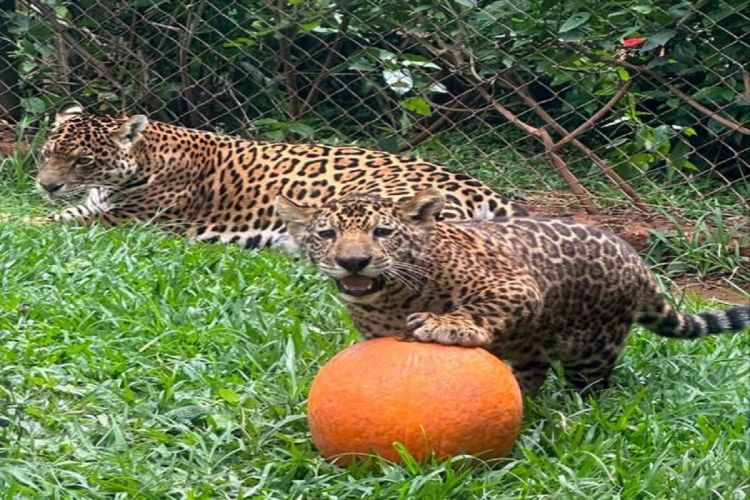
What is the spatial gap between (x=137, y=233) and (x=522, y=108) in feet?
9.18

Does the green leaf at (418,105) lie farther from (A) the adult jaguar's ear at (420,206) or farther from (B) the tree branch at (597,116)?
(A) the adult jaguar's ear at (420,206)

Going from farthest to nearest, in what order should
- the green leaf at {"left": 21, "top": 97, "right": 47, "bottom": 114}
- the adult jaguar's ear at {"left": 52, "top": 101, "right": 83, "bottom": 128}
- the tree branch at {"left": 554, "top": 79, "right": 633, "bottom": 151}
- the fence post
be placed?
the fence post
the green leaf at {"left": 21, "top": 97, "right": 47, "bottom": 114}
the adult jaguar's ear at {"left": 52, "top": 101, "right": 83, "bottom": 128}
the tree branch at {"left": 554, "top": 79, "right": 633, "bottom": 151}

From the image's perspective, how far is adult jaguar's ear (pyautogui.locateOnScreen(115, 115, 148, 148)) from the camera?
8219mm

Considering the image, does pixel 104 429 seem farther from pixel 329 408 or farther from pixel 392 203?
pixel 392 203

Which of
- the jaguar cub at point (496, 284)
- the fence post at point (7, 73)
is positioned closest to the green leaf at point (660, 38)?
the jaguar cub at point (496, 284)

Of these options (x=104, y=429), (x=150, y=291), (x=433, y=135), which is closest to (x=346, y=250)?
(x=104, y=429)

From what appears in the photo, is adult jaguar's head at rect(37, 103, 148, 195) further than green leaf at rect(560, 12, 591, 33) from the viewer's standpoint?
Yes

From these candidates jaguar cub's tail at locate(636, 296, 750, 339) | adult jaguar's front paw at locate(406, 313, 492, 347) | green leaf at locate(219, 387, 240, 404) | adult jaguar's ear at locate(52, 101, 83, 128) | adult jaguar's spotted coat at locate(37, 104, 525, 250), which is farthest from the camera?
adult jaguar's ear at locate(52, 101, 83, 128)

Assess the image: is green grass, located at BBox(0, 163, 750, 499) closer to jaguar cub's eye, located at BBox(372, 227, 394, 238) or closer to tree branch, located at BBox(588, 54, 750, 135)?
jaguar cub's eye, located at BBox(372, 227, 394, 238)

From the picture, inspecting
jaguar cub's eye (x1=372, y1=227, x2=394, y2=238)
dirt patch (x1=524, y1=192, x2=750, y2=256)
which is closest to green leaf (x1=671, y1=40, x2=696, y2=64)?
dirt patch (x1=524, y1=192, x2=750, y2=256)

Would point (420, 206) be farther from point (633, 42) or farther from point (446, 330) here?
point (633, 42)

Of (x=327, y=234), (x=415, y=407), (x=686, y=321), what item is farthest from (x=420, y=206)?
(x=686, y=321)

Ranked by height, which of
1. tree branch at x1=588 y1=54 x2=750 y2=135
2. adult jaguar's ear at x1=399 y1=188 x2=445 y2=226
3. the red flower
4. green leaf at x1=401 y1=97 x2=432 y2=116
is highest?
adult jaguar's ear at x1=399 y1=188 x2=445 y2=226

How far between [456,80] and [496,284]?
417cm
